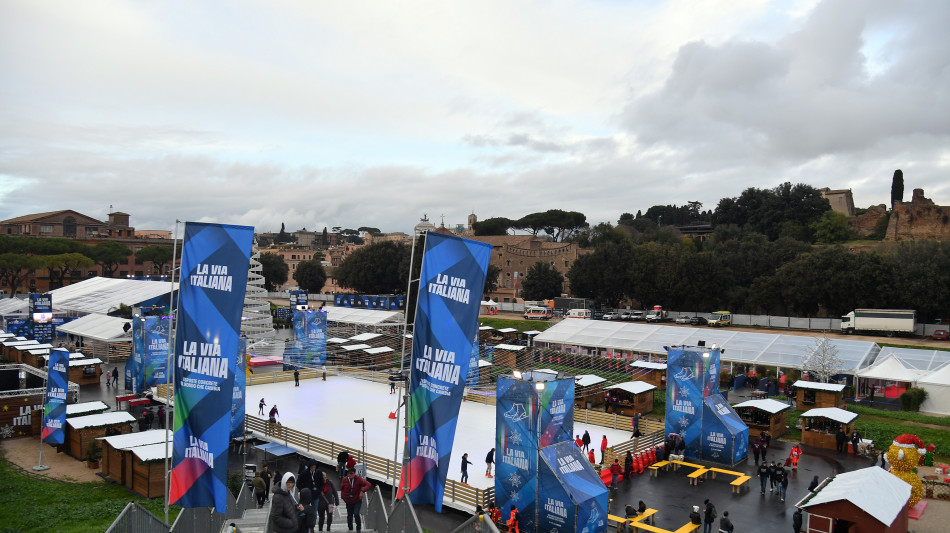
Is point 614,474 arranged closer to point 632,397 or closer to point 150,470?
point 632,397

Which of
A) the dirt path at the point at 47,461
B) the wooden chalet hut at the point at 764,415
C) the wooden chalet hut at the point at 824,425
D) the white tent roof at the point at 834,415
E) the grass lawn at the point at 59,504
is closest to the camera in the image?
the grass lawn at the point at 59,504

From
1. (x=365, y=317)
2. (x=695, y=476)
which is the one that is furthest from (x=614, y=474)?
(x=365, y=317)

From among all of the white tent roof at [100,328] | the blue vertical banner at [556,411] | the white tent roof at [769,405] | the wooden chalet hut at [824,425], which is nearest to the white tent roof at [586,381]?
the white tent roof at [769,405]

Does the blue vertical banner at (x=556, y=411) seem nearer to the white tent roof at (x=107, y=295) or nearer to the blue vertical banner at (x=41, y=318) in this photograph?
the blue vertical banner at (x=41, y=318)

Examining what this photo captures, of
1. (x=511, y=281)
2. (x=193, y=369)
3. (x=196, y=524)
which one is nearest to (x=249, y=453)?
(x=196, y=524)

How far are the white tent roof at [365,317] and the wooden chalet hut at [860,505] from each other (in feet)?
135

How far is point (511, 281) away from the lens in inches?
3556

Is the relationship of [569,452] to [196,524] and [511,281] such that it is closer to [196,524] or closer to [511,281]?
[196,524]

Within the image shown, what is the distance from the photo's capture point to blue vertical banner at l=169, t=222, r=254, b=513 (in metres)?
10.5

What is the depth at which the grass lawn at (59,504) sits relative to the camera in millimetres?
14328

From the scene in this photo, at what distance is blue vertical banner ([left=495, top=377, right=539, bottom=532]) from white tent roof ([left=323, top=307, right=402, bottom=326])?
121ft

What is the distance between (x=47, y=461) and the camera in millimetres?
21672

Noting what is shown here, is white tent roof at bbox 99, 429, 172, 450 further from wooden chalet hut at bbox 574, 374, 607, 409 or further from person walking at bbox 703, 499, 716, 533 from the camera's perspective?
wooden chalet hut at bbox 574, 374, 607, 409

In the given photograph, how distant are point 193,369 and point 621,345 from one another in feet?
109
